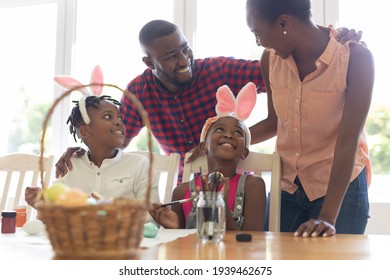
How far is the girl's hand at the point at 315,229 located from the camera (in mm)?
1182

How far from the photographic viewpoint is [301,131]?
160 cm

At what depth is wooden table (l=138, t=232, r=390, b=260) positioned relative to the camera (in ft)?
2.76

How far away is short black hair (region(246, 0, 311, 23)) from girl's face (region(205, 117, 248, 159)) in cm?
38

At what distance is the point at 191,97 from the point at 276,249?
3.64 feet

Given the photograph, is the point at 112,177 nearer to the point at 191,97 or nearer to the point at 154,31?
the point at 191,97

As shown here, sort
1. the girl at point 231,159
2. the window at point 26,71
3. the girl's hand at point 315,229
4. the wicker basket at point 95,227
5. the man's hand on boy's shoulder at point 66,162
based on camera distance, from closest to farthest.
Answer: the wicker basket at point 95,227
the girl's hand at point 315,229
the girl at point 231,159
the man's hand on boy's shoulder at point 66,162
the window at point 26,71

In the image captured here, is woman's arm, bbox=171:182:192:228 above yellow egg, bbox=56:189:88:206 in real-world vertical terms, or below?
below

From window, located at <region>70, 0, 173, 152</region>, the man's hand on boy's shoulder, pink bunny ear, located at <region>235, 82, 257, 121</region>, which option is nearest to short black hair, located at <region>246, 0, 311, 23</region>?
pink bunny ear, located at <region>235, 82, 257, 121</region>

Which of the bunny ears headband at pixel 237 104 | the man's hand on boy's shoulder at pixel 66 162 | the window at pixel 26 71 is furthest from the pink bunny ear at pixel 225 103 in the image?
the window at pixel 26 71

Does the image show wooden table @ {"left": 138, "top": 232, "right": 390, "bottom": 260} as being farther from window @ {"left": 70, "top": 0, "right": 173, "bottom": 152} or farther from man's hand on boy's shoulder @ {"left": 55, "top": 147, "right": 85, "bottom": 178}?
window @ {"left": 70, "top": 0, "right": 173, "bottom": 152}

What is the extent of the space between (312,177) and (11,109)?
2.73m

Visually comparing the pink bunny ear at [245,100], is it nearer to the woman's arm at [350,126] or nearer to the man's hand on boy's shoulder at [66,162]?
the woman's arm at [350,126]

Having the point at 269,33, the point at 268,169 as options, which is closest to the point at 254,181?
the point at 268,169

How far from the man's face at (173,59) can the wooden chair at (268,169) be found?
1.14ft
